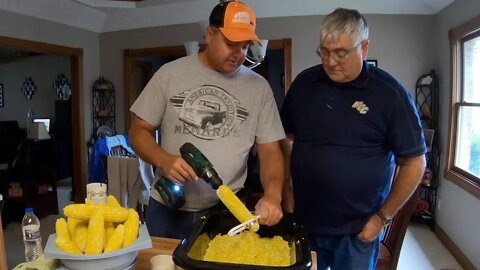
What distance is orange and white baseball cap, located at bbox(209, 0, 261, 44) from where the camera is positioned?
1228 mm

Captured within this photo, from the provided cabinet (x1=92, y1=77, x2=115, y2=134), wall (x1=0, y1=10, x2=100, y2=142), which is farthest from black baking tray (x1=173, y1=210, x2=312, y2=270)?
cabinet (x1=92, y1=77, x2=115, y2=134)

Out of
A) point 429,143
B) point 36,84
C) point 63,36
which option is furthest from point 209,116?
point 36,84

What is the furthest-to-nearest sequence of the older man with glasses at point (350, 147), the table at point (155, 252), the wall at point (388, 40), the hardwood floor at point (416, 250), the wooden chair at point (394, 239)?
the wall at point (388, 40)
the hardwood floor at point (416, 250)
the wooden chair at point (394, 239)
the older man with glasses at point (350, 147)
the table at point (155, 252)

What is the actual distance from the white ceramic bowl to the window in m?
2.95

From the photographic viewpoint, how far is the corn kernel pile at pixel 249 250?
0.85m

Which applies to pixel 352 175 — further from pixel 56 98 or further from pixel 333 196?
pixel 56 98

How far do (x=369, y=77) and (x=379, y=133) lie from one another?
0.68 feet

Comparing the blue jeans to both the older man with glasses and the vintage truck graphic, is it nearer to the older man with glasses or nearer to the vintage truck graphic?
the older man with glasses

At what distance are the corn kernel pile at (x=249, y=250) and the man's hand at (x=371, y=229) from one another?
1.68 feet

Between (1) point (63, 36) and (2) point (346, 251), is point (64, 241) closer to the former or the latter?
(2) point (346, 251)

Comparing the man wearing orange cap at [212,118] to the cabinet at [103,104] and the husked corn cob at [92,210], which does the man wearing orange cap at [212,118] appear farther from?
the cabinet at [103,104]

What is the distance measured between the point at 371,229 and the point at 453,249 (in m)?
2.35

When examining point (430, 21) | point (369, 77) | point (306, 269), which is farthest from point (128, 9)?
point (306, 269)

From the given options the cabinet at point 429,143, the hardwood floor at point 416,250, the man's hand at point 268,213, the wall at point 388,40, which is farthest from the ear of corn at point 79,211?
the cabinet at point 429,143
